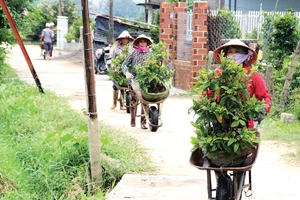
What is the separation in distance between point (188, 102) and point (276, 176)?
786cm

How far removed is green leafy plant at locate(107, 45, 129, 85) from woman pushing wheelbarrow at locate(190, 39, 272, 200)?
24.1 feet

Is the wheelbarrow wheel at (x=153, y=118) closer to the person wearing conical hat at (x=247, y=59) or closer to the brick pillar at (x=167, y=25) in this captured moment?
the person wearing conical hat at (x=247, y=59)

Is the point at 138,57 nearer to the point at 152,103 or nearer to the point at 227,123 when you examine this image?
the point at 152,103

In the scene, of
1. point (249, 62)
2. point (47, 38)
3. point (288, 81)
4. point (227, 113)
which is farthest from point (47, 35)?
point (227, 113)

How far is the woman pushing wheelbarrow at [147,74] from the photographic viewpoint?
1107cm

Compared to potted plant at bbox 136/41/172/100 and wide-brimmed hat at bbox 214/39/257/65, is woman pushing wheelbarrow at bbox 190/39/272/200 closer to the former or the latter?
wide-brimmed hat at bbox 214/39/257/65

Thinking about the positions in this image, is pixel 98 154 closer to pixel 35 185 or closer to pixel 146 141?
pixel 35 185

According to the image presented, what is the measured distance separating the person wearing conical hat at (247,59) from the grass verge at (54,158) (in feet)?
6.27

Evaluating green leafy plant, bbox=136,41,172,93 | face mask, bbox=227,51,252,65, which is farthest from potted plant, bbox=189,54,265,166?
green leafy plant, bbox=136,41,172,93

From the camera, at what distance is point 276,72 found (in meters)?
13.6

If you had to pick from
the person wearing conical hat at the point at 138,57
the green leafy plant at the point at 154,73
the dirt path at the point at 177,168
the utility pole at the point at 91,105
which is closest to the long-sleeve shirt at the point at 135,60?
the person wearing conical hat at the point at 138,57

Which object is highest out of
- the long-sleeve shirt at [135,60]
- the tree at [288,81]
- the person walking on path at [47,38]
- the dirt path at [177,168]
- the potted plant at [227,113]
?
the potted plant at [227,113]

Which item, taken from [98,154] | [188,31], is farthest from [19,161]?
[188,31]

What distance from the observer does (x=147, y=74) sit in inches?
434
